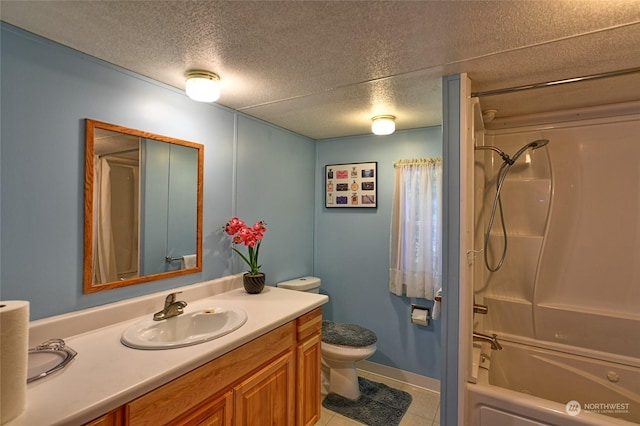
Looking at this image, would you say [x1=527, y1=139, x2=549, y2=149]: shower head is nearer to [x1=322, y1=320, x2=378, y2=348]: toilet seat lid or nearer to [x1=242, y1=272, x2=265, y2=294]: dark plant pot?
[x1=322, y1=320, x2=378, y2=348]: toilet seat lid

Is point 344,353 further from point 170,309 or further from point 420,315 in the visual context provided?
point 170,309

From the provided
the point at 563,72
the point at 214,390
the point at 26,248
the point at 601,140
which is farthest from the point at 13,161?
the point at 601,140

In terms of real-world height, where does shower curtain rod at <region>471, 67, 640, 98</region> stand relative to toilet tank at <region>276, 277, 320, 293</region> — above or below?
above

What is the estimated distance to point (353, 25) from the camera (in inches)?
45.1

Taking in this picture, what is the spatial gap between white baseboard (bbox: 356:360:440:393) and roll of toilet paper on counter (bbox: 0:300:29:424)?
8.03 ft

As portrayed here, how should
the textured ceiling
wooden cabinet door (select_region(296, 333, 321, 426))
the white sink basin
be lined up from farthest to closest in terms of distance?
wooden cabinet door (select_region(296, 333, 321, 426)) < the white sink basin < the textured ceiling

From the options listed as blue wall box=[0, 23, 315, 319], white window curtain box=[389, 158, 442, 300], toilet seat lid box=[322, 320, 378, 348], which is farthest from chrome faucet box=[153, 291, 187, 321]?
white window curtain box=[389, 158, 442, 300]

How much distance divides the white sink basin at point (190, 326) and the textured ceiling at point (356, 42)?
128 centimetres

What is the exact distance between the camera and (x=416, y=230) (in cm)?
247

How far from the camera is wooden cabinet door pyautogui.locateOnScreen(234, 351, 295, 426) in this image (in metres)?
1.38

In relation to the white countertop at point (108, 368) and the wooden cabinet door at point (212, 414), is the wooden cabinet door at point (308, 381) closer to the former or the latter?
the white countertop at point (108, 368)

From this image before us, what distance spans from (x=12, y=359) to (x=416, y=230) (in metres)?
2.36

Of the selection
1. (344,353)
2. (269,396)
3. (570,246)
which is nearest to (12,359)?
(269,396)

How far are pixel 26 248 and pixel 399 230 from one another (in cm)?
231
